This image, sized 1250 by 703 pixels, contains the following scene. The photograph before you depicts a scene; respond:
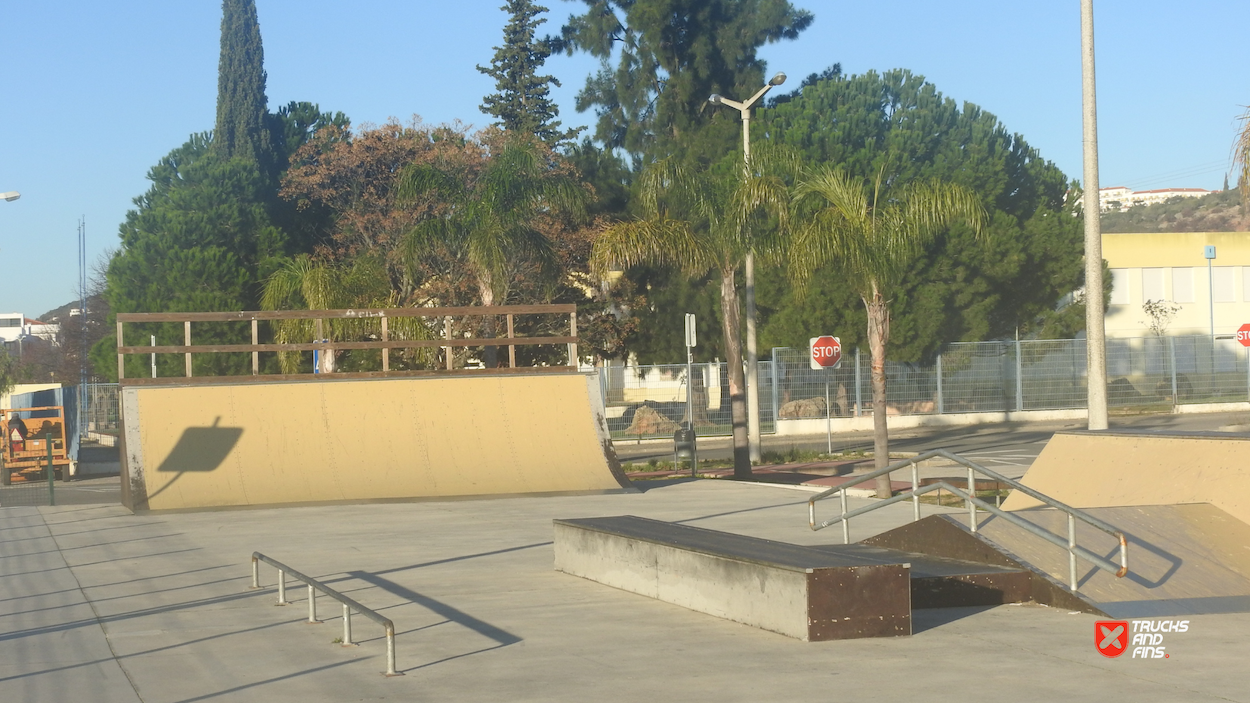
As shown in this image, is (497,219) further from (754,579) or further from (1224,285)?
(1224,285)

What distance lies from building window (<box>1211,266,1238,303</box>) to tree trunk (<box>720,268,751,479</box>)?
44.4 meters

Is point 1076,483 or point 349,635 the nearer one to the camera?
point 349,635

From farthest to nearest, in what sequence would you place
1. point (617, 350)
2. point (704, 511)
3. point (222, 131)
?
point (222, 131) < point (617, 350) < point (704, 511)

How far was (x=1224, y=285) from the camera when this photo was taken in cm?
5850

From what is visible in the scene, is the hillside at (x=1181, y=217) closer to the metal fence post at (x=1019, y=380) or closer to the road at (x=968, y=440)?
the metal fence post at (x=1019, y=380)

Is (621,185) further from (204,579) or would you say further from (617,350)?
(204,579)

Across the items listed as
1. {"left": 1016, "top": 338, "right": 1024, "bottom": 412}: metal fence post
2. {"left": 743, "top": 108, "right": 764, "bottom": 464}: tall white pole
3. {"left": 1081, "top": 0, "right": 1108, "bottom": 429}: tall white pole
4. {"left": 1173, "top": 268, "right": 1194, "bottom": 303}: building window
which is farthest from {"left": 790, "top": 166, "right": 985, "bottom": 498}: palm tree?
{"left": 1173, "top": 268, "right": 1194, "bottom": 303}: building window

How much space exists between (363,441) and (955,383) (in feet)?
83.4

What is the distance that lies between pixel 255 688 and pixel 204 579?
15.8 ft

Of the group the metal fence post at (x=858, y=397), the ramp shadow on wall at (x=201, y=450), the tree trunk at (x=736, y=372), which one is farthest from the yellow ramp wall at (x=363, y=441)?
the metal fence post at (x=858, y=397)

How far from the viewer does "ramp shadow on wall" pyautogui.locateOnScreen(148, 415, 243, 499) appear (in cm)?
1878

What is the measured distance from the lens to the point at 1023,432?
35469mm

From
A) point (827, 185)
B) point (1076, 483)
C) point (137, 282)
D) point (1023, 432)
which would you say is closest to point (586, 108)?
point (137, 282)

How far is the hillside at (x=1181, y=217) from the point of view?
14462cm
